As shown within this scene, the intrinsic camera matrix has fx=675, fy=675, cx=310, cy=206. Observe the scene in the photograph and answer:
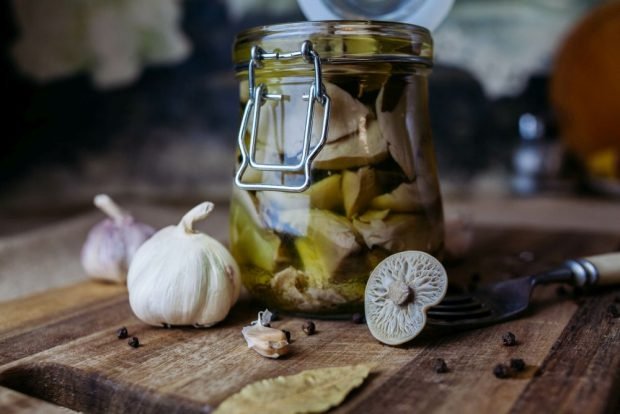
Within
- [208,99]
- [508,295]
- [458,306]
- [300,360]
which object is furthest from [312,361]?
[208,99]

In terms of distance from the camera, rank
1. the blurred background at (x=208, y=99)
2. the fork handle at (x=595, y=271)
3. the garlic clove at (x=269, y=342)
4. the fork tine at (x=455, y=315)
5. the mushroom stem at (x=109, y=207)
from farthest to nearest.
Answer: the blurred background at (x=208, y=99)
the mushroom stem at (x=109, y=207)
the fork handle at (x=595, y=271)
the fork tine at (x=455, y=315)
the garlic clove at (x=269, y=342)

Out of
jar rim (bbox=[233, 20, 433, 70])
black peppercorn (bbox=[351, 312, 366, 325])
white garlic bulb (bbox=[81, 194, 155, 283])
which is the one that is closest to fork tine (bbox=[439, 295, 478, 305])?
black peppercorn (bbox=[351, 312, 366, 325])

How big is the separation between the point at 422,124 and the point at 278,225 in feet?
0.79

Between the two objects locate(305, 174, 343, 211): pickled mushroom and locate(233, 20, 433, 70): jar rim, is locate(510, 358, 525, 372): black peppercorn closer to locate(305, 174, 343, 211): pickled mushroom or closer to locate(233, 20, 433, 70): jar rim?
locate(305, 174, 343, 211): pickled mushroom

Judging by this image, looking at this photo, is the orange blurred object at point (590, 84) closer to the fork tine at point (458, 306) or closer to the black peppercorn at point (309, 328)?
the fork tine at point (458, 306)

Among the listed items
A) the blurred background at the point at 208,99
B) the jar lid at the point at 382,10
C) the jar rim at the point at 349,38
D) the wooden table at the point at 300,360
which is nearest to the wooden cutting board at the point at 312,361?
the wooden table at the point at 300,360

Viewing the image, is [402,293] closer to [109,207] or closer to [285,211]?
[285,211]

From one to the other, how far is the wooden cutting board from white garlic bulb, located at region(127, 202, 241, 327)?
3 centimetres

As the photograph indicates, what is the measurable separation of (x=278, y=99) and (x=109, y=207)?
0.40 meters

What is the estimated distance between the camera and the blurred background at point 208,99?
88.7 inches

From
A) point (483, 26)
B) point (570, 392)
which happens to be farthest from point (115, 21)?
point (570, 392)

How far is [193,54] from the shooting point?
234 centimetres

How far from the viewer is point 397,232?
0.85 m

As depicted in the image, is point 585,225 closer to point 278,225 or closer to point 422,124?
point 422,124
